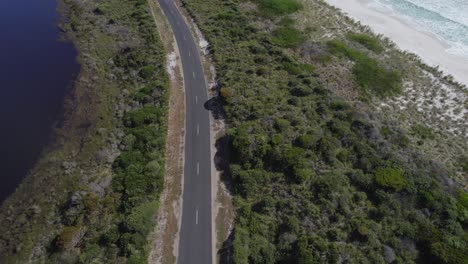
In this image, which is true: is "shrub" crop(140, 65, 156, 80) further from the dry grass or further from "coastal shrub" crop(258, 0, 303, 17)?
"coastal shrub" crop(258, 0, 303, 17)

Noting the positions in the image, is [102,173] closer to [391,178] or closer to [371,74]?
[391,178]

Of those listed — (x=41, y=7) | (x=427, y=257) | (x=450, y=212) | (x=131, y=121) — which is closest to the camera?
(x=427, y=257)

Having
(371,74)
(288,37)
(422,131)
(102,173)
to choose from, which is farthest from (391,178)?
(288,37)

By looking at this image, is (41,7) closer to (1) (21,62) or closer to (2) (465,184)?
(1) (21,62)

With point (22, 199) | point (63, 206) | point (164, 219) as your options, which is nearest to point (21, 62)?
point (22, 199)

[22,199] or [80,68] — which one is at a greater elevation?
[80,68]

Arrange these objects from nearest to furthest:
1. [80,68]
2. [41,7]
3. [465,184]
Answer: [465,184], [80,68], [41,7]

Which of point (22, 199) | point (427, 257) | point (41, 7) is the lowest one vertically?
point (22, 199)

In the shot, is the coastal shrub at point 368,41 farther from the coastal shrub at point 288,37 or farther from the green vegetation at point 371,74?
the coastal shrub at point 288,37
